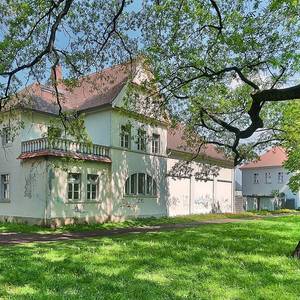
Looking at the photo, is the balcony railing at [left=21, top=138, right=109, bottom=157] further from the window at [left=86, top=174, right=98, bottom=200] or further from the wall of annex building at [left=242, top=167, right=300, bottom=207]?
the wall of annex building at [left=242, top=167, right=300, bottom=207]

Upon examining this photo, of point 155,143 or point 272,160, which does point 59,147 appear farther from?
point 272,160

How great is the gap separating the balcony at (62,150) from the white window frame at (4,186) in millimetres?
2475

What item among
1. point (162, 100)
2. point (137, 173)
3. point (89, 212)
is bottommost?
point (89, 212)

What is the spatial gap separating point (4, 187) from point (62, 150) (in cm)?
578

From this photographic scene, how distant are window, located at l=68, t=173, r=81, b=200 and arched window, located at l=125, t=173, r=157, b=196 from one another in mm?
4285

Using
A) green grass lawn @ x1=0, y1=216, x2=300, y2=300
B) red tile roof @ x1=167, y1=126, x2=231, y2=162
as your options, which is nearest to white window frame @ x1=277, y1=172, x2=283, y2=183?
red tile roof @ x1=167, y1=126, x2=231, y2=162

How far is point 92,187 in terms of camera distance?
25812mm

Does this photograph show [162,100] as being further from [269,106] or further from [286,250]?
[269,106]

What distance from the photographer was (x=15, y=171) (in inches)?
1001

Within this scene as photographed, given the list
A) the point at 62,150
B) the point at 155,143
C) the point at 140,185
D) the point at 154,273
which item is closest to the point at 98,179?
the point at 62,150

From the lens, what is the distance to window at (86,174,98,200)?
2550 cm

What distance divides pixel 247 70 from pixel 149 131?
14404 millimetres

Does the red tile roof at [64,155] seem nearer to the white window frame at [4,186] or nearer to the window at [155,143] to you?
the white window frame at [4,186]

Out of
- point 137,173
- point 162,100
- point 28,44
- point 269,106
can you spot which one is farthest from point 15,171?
point 269,106
